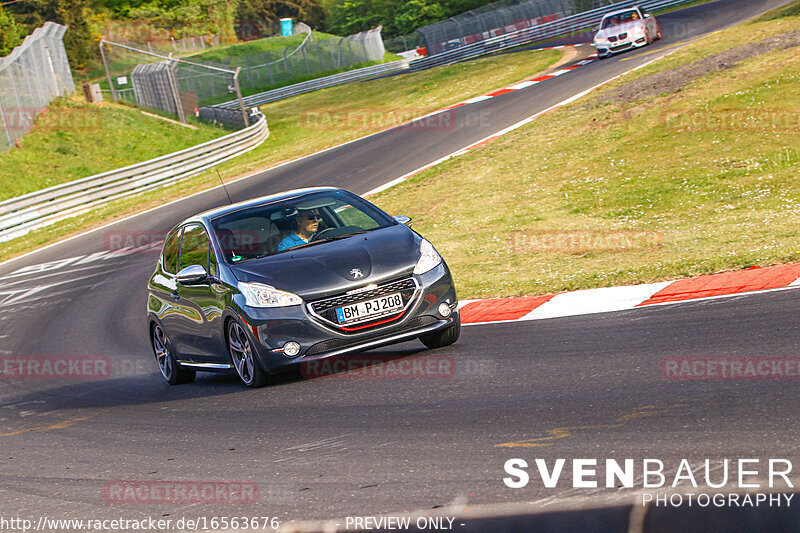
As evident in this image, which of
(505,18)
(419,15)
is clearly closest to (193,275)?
(505,18)

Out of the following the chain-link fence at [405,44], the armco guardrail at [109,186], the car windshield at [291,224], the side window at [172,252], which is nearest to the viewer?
the car windshield at [291,224]

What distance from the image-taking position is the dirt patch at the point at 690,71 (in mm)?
23078

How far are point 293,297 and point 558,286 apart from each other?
414 centimetres

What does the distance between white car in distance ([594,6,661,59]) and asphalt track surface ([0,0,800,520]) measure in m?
28.4

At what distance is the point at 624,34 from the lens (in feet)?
116

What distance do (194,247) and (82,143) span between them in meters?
29.0

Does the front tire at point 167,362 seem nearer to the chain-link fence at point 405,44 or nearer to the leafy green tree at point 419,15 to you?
the chain-link fence at point 405,44

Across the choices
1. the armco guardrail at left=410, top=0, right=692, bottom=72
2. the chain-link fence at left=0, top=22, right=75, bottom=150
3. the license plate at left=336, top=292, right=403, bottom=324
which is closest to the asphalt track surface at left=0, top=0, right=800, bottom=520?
the license plate at left=336, top=292, right=403, bottom=324

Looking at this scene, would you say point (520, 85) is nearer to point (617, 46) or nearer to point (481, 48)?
point (617, 46)

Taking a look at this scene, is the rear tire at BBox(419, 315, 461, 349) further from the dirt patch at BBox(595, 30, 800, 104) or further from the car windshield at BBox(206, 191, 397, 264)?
the dirt patch at BBox(595, 30, 800, 104)

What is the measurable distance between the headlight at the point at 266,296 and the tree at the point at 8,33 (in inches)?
2725

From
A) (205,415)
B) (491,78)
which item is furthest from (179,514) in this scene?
(491,78)

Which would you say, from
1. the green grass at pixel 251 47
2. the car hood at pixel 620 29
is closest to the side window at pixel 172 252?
the car hood at pixel 620 29

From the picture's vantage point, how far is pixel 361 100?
42.1 metres
